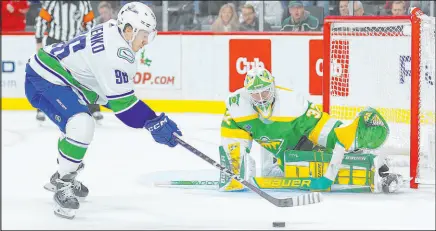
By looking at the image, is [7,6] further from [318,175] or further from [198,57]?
[318,175]

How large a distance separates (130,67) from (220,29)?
14.1ft

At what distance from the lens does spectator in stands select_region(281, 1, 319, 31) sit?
9008 millimetres

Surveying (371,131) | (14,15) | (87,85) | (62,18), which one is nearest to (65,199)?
(87,85)

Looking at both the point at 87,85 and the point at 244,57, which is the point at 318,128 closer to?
the point at 87,85

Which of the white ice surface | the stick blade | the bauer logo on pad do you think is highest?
the bauer logo on pad

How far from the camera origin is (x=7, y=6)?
394 inches

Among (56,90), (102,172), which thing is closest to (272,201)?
(56,90)

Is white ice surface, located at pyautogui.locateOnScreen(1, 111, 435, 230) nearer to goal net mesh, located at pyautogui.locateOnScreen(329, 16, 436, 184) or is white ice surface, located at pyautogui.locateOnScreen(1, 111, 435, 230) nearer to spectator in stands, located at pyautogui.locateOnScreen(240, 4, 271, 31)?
goal net mesh, located at pyautogui.locateOnScreen(329, 16, 436, 184)

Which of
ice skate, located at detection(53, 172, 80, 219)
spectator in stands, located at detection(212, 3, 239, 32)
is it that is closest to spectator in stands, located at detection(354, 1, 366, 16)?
spectator in stands, located at detection(212, 3, 239, 32)

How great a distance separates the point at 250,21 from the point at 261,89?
12.5 ft

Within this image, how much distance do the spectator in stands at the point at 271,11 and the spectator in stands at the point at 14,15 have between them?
202cm

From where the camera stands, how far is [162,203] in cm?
545

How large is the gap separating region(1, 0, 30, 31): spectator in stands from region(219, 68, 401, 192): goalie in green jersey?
4.61 meters

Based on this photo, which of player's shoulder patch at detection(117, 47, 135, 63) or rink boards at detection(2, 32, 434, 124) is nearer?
player's shoulder patch at detection(117, 47, 135, 63)
